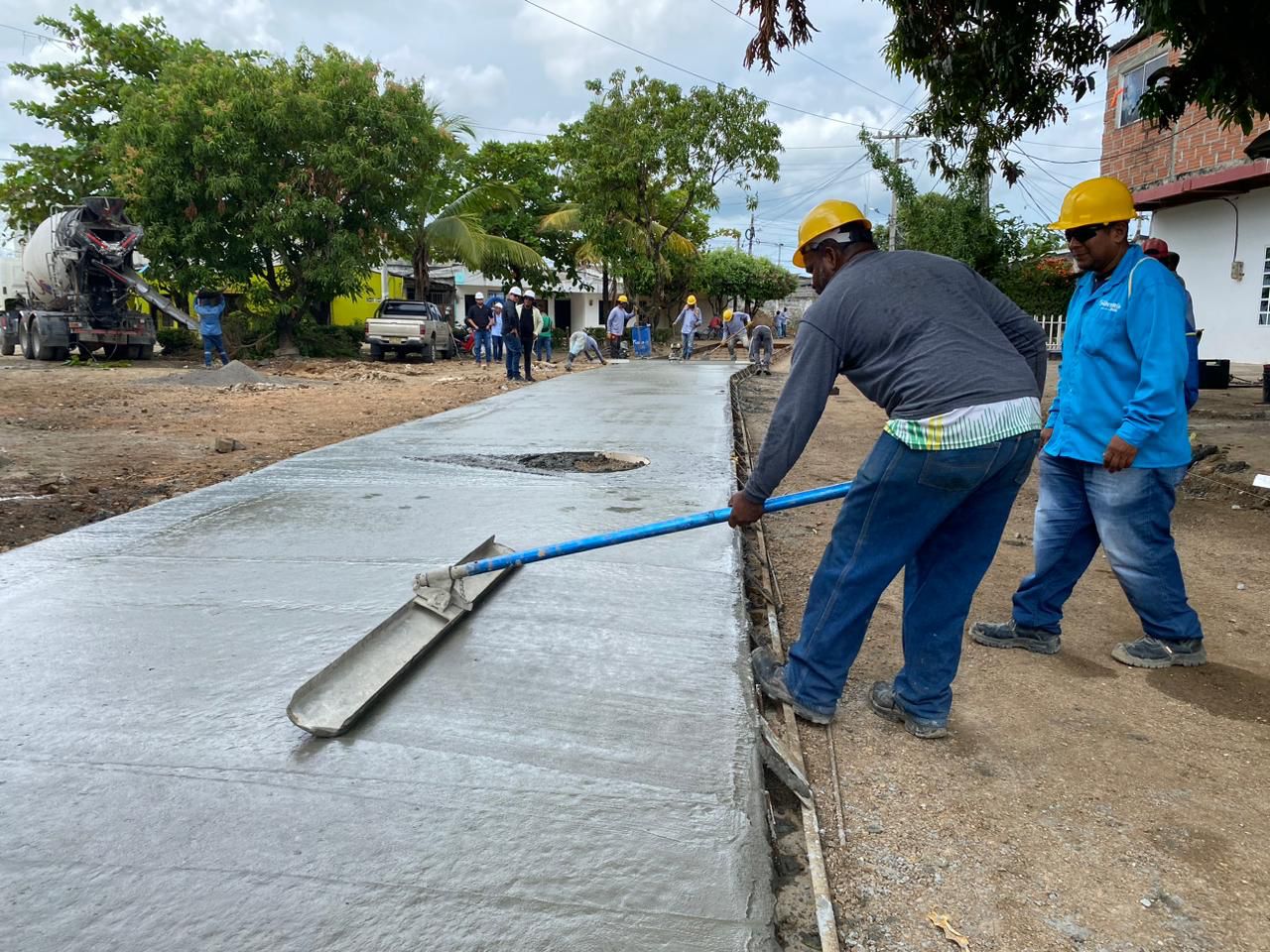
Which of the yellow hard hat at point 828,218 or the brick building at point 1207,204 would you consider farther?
the brick building at point 1207,204

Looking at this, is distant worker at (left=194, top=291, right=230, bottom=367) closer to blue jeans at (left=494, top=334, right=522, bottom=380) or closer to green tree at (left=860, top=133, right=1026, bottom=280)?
blue jeans at (left=494, top=334, right=522, bottom=380)

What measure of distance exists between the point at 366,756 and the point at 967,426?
173 centimetres

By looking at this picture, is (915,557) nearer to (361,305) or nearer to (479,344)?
(479,344)

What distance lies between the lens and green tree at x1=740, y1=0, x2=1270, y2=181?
15.2 feet

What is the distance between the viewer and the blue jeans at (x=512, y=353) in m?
16.3

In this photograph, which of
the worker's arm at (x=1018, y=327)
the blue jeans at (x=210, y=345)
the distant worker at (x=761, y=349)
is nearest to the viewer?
the worker's arm at (x=1018, y=327)

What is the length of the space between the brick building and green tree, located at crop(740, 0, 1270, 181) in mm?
8874

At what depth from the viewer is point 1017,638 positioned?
347 cm

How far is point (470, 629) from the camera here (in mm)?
2938

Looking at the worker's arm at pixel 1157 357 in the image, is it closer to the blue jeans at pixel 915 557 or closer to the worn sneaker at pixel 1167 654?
the blue jeans at pixel 915 557

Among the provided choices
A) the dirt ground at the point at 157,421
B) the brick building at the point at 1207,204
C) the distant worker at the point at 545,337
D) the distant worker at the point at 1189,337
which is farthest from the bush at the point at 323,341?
the distant worker at the point at 1189,337

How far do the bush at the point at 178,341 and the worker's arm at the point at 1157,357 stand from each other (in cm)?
2602

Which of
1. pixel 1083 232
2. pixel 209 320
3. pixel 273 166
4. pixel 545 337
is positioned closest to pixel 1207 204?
pixel 545 337

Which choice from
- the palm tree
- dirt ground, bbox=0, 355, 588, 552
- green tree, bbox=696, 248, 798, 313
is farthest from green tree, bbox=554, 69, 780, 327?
Result: green tree, bbox=696, 248, 798, 313
